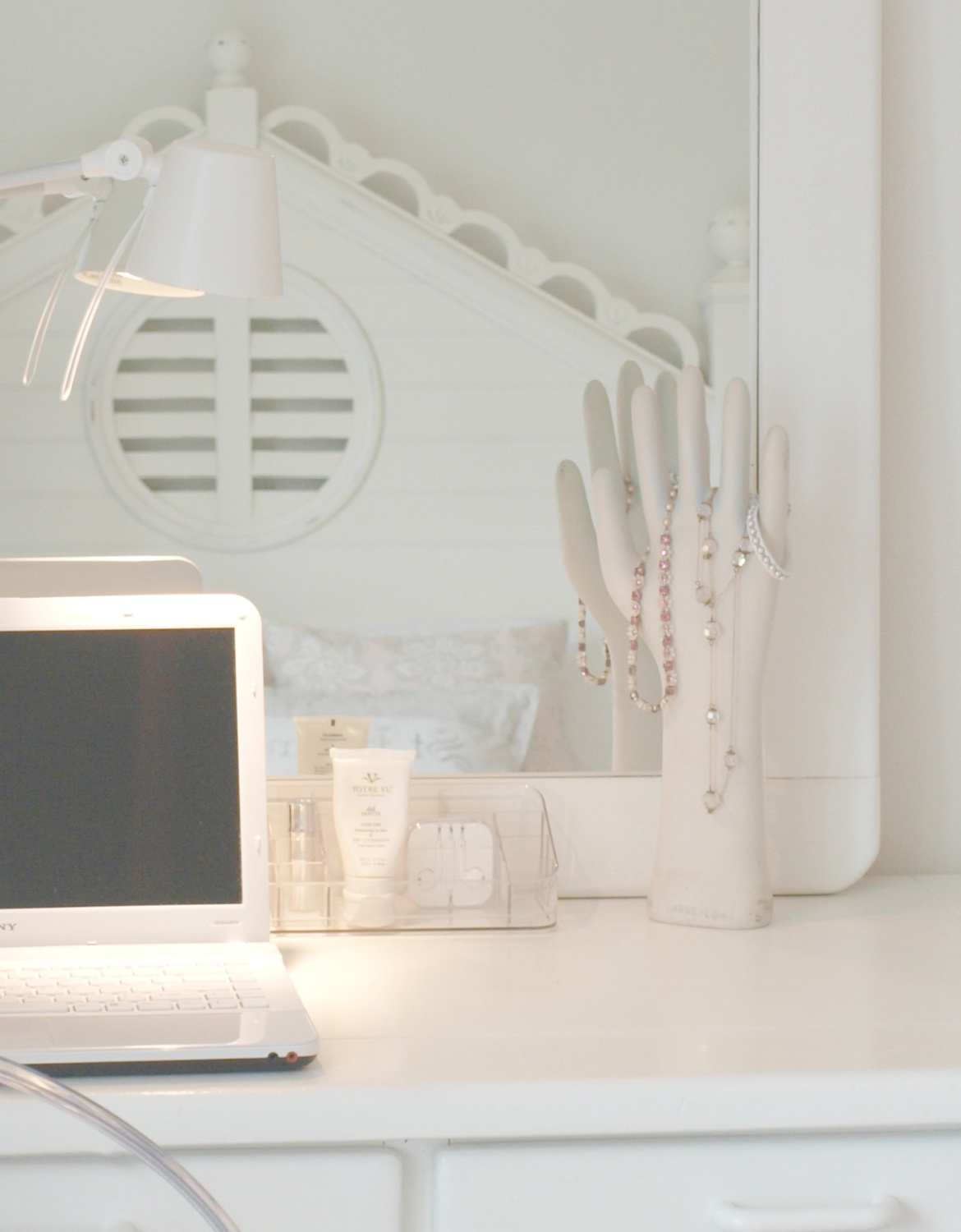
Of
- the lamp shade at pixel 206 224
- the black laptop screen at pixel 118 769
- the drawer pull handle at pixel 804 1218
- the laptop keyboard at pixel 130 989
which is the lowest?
the drawer pull handle at pixel 804 1218

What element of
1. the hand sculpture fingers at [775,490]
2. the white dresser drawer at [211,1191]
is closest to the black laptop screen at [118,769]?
the white dresser drawer at [211,1191]

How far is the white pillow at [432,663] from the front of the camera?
49.5 inches

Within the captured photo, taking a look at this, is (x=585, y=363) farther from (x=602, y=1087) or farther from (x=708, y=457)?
(x=602, y=1087)

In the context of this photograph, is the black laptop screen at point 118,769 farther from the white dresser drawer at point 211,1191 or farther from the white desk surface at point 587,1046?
the white dresser drawer at point 211,1191

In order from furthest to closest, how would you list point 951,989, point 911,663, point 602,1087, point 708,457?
point 911,663 → point 708,457 → point 951,989 → point 602,1087

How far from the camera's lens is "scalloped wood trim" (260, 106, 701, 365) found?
1.28 m

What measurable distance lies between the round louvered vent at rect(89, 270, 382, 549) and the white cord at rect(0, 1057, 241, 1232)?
768 millimetres

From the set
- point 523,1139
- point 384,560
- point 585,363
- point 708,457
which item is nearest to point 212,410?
point 384,560

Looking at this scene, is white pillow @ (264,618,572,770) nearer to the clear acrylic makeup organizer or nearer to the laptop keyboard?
the clear acrylic makeup organizer

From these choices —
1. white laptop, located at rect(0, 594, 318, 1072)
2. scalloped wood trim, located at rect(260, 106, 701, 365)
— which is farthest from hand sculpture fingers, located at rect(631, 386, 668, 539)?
white laptop, located at rect(0, 594, 318, 1072)

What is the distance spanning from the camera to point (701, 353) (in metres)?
1.31

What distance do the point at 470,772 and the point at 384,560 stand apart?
8.4 inches

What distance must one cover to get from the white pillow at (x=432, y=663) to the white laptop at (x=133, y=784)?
6.9 inches

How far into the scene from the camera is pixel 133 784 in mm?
1059
